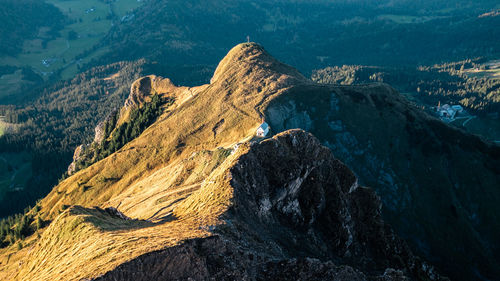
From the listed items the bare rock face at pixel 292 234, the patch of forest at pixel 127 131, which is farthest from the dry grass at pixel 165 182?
the patch of forest at pixel 127 131

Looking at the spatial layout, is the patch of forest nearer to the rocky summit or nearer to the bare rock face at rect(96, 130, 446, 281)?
the rocky summit

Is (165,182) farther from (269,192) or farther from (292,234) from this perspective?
(292,234)

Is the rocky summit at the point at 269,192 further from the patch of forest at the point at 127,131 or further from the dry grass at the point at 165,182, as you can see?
the patch of forest at the point at 127,131

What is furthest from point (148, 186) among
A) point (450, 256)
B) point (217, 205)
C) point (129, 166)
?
point (450, 256)

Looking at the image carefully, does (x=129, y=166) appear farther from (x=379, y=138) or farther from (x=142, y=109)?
(x=379, y=138)

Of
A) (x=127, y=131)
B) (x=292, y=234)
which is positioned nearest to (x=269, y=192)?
(x=292, y=234)

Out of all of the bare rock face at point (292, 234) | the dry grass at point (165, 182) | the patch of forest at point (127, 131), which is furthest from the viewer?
the patch of forest at point (127, 131)

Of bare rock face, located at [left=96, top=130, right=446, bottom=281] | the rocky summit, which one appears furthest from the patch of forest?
bare rock face, located at [left=96, top=130, right=446, bottom=281]

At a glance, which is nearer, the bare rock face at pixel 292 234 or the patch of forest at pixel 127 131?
the bare rock face at pixel 292 234
